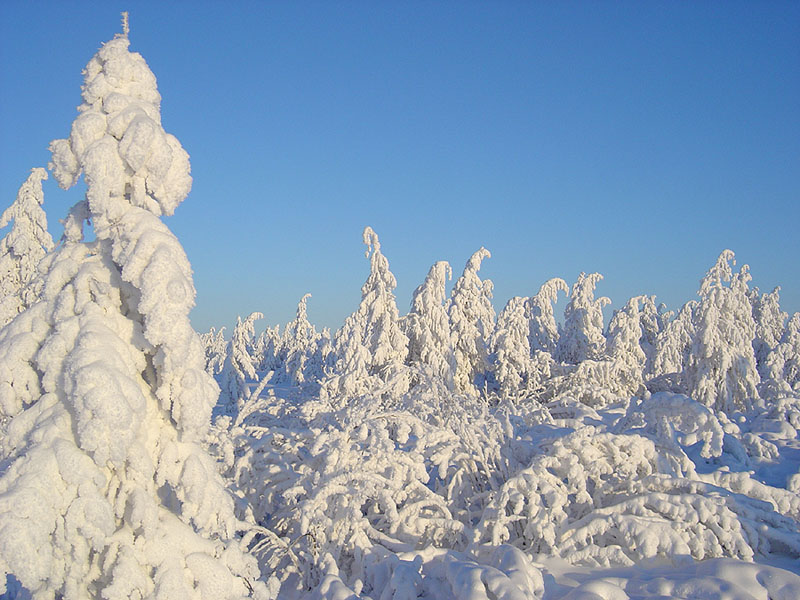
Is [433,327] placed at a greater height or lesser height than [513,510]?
greater

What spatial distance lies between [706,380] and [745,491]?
49.3 ft

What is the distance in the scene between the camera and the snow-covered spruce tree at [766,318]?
39.0 meters

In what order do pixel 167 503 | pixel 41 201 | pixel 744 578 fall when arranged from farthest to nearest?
pixel 41 201 < pixel 744 578 < pixel 167 503

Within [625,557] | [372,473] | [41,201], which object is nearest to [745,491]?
[625,557]

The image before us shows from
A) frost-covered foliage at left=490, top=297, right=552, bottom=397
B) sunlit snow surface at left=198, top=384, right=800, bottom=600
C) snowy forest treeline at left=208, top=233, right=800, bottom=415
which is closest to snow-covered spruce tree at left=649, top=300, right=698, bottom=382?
snowy forest treeline at left=208, top=233, right=800, bottom=415

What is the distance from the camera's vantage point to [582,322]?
100 feet

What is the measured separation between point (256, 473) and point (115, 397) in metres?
4.57

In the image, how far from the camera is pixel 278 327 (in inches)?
2057

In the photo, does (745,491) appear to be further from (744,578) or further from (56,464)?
(56,464)

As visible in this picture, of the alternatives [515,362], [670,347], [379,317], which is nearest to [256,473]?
[379,317]

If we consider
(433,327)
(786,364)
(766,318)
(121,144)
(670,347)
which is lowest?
(121,144)

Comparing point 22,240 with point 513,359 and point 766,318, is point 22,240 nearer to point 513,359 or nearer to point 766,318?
point 513,359

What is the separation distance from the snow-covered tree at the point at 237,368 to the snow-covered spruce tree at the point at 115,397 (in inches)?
608

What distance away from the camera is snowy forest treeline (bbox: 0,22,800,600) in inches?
136
